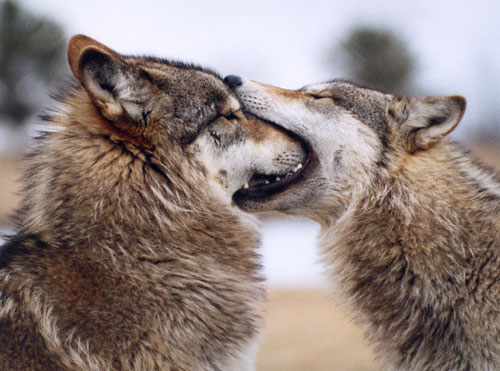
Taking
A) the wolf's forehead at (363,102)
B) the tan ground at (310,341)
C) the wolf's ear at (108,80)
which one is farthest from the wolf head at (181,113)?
the tan ground at (310,341)

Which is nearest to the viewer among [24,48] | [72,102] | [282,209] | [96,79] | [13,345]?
[13,345]

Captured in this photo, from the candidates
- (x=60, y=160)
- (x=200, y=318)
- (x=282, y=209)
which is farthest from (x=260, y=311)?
(x=60, y=160)

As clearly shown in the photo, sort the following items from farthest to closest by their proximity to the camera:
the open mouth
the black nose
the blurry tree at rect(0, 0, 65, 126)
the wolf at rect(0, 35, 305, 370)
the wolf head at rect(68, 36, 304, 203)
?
the blurry tree at rect(0, 0, 65, 126), the black nose, the open mouth, the wolf head at rect(68, 36, 304, 203), the wolf at rect(0, 35, 305, 370)

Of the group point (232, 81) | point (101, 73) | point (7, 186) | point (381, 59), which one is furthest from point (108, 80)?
point (381, 59)

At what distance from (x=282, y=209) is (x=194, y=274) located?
94cm

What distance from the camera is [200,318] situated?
2928 mm

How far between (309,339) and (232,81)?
3641mm

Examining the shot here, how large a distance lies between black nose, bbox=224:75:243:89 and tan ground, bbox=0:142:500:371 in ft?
5.22

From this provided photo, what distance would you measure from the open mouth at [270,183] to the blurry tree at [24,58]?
27.6 metres

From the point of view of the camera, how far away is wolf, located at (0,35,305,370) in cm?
272

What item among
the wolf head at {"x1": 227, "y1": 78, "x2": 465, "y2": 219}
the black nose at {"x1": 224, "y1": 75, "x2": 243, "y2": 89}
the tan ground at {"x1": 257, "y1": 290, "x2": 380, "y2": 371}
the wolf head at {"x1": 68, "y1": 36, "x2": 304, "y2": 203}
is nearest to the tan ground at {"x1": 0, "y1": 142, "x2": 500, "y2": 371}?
the tan ground at {"x1": 257, "y1": 290, "x2": 380, "y2": 371}

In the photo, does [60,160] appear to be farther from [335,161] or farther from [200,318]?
[335,161]

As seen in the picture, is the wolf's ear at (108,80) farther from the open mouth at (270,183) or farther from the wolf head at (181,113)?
the open mouth at (270,183)

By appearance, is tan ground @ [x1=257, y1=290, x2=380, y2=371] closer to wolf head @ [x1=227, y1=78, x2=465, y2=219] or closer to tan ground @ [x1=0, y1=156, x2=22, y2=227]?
wolf head @ [x1=227, y1=78, x2=465, y2=219]
